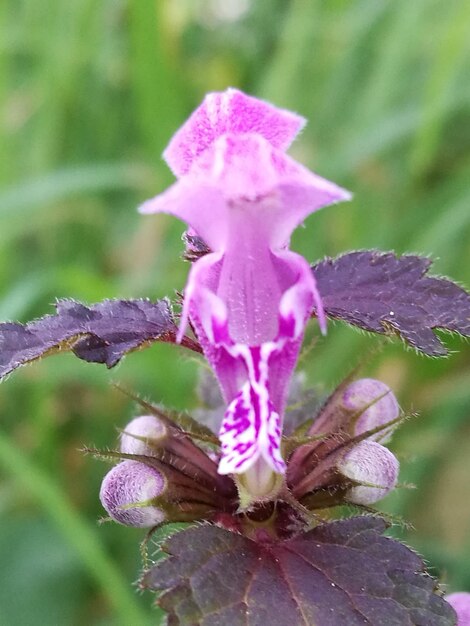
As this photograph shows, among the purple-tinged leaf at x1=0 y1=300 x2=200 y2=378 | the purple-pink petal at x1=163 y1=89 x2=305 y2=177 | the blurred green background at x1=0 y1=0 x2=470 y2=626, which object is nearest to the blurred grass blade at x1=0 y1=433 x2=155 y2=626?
the blurred green background at x1=0 y1=0 x2=470 y2=626

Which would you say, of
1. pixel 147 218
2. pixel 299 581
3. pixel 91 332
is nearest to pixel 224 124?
pixel 91 332

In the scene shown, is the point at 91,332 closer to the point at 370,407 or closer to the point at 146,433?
the point at 146,433

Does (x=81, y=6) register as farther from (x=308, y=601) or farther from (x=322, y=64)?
(x=308, y=601)

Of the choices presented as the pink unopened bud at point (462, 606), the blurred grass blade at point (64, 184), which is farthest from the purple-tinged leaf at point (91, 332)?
the blurred grass blade at point (64, 184)

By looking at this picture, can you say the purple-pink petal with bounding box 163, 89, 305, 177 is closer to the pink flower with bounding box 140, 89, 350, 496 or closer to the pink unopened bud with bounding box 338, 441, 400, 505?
the pink flower with bounding box 140, 89, 350, 496

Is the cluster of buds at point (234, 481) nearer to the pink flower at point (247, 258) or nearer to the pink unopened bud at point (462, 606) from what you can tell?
the pink flower at point (247, 258)

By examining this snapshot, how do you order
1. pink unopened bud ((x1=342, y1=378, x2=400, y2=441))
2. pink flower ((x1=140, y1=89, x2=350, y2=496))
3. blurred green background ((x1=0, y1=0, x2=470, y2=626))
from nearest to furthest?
pink flower ((x1=140, y1=89, x2=350, y2=496)) → pink unopened bud ((x1=342, y1=378, x2=400, y2=441)) → blurred green background ((x1=0, y1=0, x2=470, y2=626))
